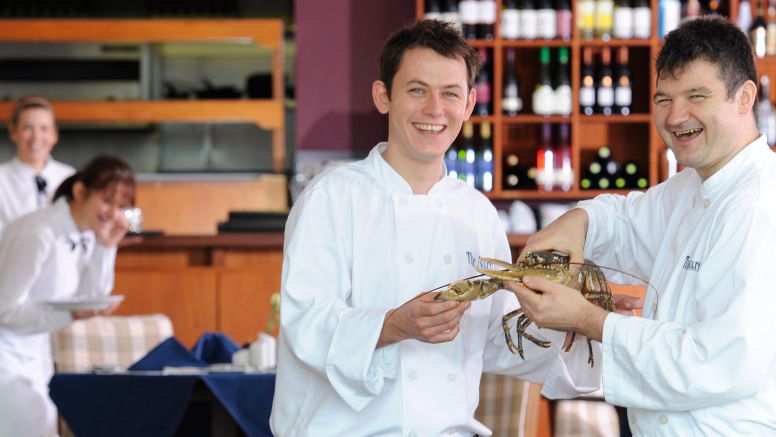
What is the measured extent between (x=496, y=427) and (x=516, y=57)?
140 inches

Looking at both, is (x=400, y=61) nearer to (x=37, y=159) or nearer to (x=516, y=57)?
(x=37, y=159)

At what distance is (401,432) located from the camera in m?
2.04

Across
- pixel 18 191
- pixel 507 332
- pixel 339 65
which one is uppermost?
pixel 339 65

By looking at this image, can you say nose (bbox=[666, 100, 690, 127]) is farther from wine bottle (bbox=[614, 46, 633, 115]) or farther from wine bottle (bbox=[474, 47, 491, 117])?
wine bottle (bbox=[614, 46, 633, 115])

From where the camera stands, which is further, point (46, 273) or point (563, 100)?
point (563, 100)

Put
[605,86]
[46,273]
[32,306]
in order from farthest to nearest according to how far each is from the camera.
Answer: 1. [605,86]
2. [46,273]
3. [32,306]

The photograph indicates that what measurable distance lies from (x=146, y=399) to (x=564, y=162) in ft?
11.9

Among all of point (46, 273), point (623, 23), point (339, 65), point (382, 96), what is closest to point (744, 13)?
point (623, 23)

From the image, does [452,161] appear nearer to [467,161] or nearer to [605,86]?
[467,161]

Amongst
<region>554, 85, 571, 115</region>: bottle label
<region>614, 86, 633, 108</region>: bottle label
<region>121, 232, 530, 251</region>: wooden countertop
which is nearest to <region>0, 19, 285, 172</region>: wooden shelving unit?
<region>554, 85, 571, 115</region>: bottle label

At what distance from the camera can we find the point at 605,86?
6.34 m

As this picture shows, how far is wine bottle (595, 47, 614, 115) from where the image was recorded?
6336 mm

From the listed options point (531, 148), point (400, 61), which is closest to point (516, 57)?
point (531, 148)

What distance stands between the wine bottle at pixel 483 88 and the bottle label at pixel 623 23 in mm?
734
